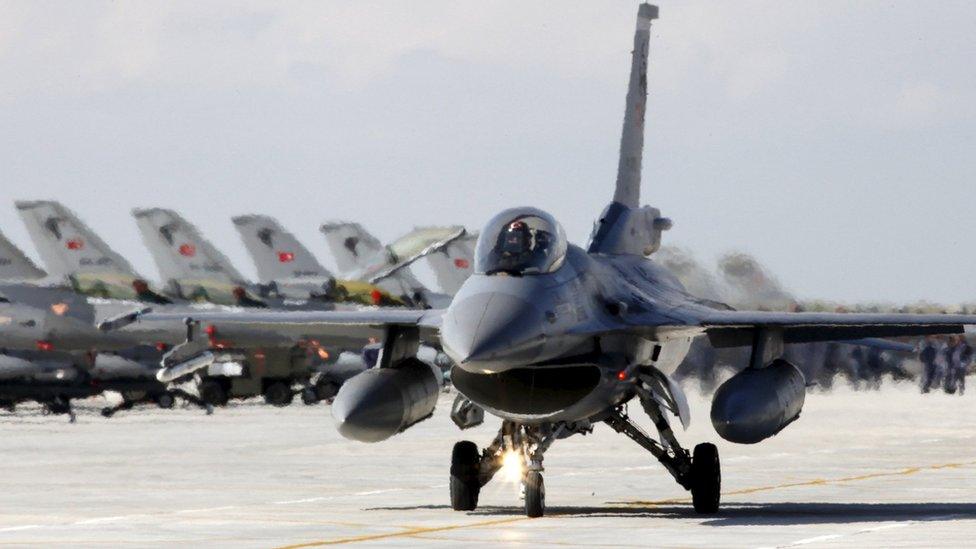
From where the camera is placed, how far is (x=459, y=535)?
15.2 meters

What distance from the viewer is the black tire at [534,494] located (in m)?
16.9

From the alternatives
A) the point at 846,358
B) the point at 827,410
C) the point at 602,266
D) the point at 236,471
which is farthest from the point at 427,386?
the point at 846,358

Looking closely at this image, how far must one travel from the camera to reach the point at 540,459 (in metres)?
16.9

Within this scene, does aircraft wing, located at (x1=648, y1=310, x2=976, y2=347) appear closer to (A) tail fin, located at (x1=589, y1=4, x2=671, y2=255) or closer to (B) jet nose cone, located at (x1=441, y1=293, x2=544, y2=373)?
(B) jet nose cone, located at (x1=441, y1=293, x2=544, y2=373)

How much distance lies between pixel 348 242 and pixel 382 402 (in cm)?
5237

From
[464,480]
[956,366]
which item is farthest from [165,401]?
[464,480]

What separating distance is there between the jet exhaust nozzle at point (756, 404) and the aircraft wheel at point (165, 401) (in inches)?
1290

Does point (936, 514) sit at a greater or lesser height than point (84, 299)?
lesser

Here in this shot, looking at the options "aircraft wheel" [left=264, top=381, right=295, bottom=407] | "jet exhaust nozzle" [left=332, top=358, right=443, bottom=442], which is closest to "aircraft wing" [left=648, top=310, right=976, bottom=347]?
"jet exhaust nozzle" [left=332, top=358, right=443, bottom=442]

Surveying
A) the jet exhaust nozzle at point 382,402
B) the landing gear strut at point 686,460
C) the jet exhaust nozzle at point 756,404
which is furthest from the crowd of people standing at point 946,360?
the jet exhaust nozzle at point 382,402

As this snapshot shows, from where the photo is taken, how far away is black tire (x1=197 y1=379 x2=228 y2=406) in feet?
164

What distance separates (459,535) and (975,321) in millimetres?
5553

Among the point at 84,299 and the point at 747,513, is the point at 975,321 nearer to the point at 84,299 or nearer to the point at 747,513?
the point at 747,513

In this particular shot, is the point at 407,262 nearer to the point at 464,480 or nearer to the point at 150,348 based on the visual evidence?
the point at 150,348
